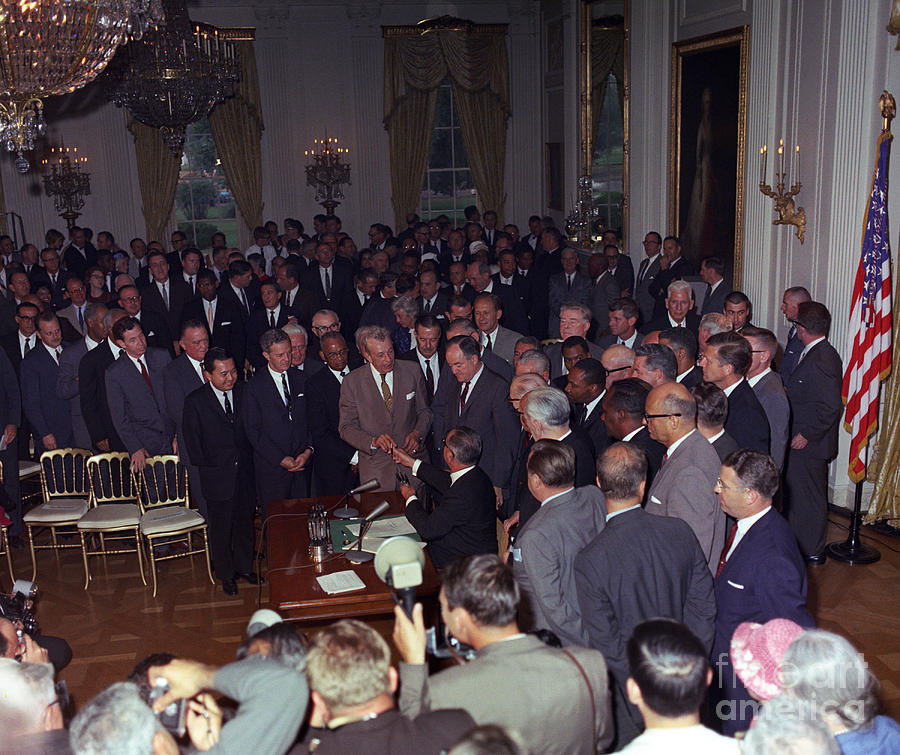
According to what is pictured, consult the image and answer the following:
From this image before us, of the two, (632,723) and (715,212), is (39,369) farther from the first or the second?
(715,212)

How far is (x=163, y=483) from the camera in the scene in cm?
654

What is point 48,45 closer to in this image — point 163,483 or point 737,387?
point 163,483

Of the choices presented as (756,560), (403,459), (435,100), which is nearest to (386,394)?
(403,459)

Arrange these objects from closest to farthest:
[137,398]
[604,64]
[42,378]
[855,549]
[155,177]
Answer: [855,549], [137,398], [42,378], [604,64], [155,177]

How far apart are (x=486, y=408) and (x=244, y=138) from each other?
39.2 ft

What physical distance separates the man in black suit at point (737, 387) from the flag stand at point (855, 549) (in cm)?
163

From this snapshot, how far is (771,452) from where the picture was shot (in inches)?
217

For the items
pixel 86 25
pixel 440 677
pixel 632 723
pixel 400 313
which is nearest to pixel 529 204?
pixel 400 313

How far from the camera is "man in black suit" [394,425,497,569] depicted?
4301 mm

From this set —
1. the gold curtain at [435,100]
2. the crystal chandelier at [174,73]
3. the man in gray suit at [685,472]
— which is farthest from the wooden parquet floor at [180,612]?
the gold curtain at [435,100]

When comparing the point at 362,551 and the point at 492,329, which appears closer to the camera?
the point at 362,551

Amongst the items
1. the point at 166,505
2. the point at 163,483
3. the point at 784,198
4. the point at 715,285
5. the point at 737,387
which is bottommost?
the point at 166,505

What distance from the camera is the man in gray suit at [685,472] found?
399 cm

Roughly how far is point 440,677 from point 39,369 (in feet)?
19.6
